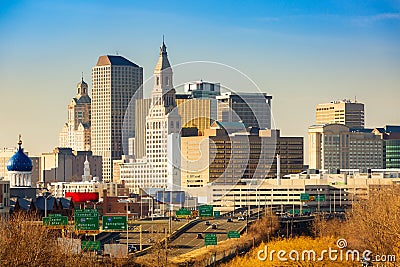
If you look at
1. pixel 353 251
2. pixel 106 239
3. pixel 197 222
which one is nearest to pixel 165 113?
pixel 197 222

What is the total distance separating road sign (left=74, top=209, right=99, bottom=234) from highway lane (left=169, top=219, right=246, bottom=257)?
4.16 meters

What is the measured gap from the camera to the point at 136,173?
585 feet

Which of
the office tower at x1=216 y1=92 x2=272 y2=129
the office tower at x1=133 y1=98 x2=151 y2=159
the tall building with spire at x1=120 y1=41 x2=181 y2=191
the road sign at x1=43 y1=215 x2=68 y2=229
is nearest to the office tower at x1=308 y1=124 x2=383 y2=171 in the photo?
the office tower at x1=216 y1=92 x2=272 y2=129

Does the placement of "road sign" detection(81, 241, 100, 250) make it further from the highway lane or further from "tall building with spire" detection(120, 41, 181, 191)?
"tall building with spire" detection(120, 41, 181, 191)

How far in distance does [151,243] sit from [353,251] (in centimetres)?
1833

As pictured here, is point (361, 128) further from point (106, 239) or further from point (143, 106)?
point (106, 239)

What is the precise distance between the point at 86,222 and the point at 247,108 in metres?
115

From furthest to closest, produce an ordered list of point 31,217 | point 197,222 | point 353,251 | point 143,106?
point 143,106
point 197,222
point 31,217
point 353,251

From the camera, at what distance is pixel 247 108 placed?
185m

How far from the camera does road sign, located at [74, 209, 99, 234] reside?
69.7 m

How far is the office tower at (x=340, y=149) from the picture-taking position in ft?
610

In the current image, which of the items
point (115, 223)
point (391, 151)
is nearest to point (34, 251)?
point (115, 223)

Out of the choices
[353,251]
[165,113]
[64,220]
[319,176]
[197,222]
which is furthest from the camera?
[165,113]

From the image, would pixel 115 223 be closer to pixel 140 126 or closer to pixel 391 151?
pixel 140 126
